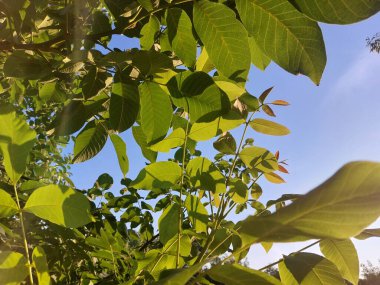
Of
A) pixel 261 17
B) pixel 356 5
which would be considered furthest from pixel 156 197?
pixel 356 5

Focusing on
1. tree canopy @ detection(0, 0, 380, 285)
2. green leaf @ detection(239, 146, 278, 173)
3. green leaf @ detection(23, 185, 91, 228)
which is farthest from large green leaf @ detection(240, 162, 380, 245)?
green leaf @ detection(239, 146, 278, 173)

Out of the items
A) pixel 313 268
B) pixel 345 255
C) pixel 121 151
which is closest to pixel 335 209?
pixel 313 268

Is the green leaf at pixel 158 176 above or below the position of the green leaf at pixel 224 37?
below

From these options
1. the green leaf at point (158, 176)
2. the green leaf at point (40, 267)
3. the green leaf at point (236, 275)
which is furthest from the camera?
the green leaf at point (158, 176)

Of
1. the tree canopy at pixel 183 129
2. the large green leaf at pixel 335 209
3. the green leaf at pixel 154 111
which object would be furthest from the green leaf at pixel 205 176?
the large green leaf at pixel 335 209

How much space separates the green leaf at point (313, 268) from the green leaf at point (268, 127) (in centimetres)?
58

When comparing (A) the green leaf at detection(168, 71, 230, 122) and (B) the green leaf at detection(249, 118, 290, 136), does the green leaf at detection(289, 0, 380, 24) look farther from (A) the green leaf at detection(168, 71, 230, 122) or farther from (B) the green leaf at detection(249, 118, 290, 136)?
(B) the green leaf at detection(249, 118, 290, 136)

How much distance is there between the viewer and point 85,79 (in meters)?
1.16

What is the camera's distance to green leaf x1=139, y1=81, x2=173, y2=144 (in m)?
1.13

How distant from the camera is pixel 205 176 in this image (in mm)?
1129

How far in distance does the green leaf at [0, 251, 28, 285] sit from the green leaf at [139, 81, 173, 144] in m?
0.57

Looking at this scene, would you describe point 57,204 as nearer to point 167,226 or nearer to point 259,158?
point 167,226

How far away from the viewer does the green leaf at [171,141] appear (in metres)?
1.17

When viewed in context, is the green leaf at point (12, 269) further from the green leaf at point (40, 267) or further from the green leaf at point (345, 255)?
the green leaf at point (345, 255)
